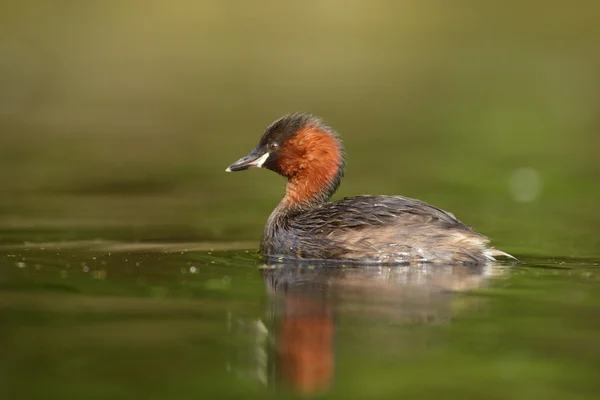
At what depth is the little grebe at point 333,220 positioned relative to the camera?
939cm

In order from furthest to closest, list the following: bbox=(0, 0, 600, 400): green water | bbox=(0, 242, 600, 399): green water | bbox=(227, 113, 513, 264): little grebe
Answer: bbox=(227, 113, 513, 264): little grebe < bbox=(0, 0, 600, 400): green water < bbox=(0, 242, 600, 399): green water

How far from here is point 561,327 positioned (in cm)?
721

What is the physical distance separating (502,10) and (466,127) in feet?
76.7

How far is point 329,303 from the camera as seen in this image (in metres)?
7.77

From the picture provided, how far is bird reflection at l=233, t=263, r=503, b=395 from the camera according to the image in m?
6.37

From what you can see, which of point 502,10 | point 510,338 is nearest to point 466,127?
point 510,338

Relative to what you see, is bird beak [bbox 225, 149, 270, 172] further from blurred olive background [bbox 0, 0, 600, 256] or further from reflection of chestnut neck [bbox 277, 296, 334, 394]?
reflection of chestnut neck [bbox 277, 296, 334, 394]

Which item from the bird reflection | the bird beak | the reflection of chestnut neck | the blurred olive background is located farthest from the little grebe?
the reflection of chestnut neck

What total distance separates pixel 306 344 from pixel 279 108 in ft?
49.1

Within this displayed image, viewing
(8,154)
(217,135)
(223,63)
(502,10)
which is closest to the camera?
(8,154)

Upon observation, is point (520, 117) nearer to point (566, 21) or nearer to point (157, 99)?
point (157, 99)

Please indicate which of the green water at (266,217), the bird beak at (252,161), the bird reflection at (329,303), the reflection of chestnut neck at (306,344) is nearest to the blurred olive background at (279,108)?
the green water at (266,217)

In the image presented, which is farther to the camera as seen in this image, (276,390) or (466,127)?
(466,127)

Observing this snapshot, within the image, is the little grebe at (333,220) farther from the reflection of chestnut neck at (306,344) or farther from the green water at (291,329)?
the reflection of chestnut neck at (306,344)
